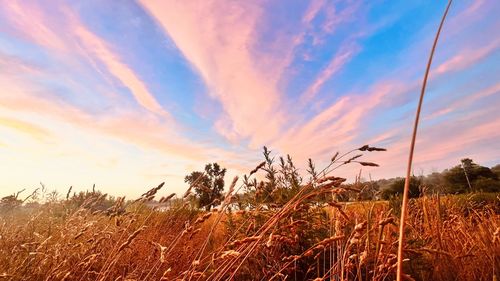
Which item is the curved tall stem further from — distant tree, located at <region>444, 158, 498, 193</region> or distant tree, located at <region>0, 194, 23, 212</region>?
distant tree, located at <region>444, 158, 498, 193</region>

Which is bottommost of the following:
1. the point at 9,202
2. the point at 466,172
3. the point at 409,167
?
the point at 409,167

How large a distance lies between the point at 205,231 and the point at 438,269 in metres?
6.01

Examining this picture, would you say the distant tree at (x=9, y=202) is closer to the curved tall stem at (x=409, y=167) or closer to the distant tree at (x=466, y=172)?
the curved tall stem at (x=409, y=167)

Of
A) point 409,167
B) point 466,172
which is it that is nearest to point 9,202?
point 409,167

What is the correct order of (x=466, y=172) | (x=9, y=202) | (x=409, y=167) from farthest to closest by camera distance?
(x=466, y=172)
(x=9, y=202)
(x=409, y=167)

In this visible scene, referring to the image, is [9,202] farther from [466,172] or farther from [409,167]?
[466,172]

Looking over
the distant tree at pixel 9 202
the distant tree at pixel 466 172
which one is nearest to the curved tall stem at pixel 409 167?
the distant tree at pixel 9 202

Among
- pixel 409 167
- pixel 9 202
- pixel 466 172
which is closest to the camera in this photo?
pixel 409 167

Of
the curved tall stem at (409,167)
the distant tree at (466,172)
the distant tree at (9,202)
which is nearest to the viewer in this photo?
the curved tall stem at (409,167)

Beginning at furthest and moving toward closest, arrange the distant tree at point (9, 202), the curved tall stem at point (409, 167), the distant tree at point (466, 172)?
the distant tree at point (466, 172), the distant tree at point (9, 202), the curved tall stem at point (409, 167)

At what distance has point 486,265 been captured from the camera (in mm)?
3326

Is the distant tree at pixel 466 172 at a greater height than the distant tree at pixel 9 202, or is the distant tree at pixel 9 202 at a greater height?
the distant tree at pixel 466 172

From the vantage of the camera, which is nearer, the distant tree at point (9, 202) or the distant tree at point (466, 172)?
the distant tree at point (9, 202)

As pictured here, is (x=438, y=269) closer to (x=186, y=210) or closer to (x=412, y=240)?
(x=412, y=240)
